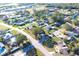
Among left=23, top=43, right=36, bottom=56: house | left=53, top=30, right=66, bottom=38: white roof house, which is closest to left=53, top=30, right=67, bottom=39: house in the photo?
left=53, top=30, right=66, bottom=38: white roof house

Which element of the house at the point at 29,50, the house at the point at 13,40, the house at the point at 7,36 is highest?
the house at the point at 7,36

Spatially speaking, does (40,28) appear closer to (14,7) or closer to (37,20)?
(37,20)

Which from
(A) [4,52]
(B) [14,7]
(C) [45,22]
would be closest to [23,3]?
(B) [14,7]

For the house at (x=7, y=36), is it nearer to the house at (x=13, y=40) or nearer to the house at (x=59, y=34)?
the house at (x=13, y=40)

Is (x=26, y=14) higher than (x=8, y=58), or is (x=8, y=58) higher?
(x=26, y=14)

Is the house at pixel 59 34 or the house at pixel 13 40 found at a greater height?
the house at pixel 59 34

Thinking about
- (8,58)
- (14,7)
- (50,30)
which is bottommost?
(8,58)

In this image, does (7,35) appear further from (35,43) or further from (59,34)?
(59,34)

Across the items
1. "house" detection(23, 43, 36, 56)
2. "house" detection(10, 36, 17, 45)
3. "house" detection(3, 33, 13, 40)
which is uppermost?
"house" detection(3, 33, 13, 40)

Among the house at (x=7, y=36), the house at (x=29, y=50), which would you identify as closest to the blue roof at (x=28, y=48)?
the house at (x=29, y=50)

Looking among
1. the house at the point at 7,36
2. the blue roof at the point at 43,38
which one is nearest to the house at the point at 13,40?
the house at the point at 7,36

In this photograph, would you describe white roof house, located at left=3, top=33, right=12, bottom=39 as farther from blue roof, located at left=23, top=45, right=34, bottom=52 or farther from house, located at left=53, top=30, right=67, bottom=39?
house, located at left=53, top=30, right=67, bottom=39
